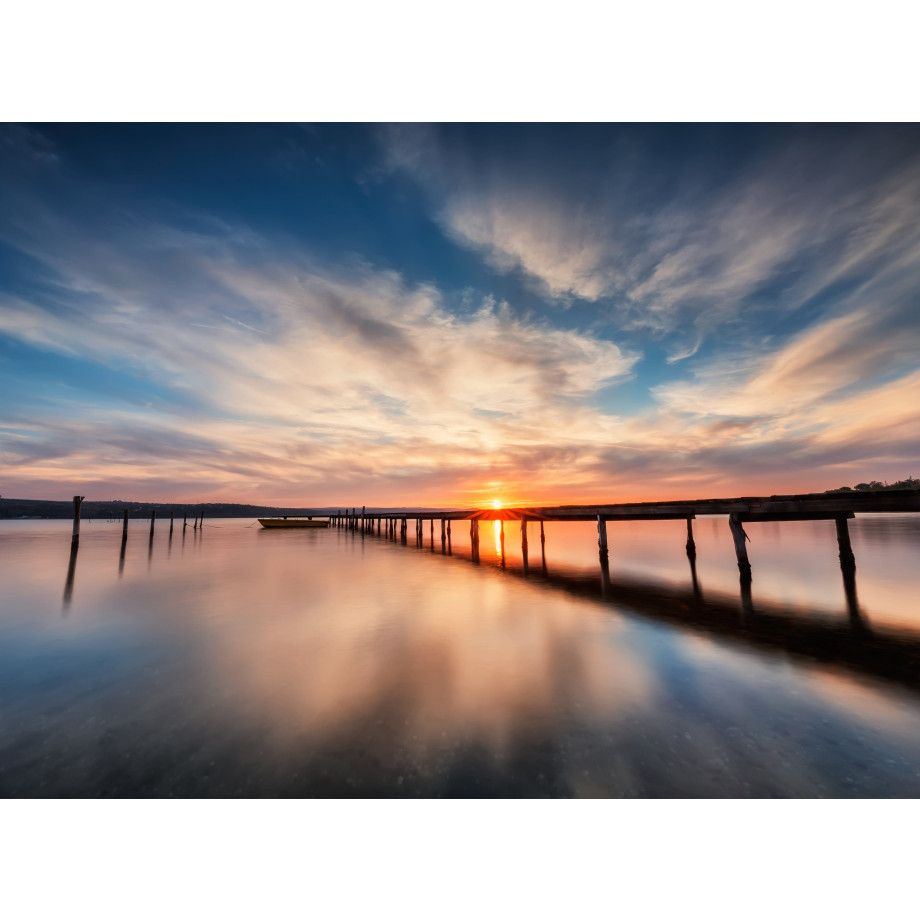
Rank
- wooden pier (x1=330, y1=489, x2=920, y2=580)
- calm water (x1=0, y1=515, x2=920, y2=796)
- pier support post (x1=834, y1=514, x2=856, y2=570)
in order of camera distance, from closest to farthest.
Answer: calm water (x1=0, y1=515, x2=920, y2=796)
wooden pier (x1=330, y1=489, x2=920, y2=580)
pier support post (x1=834, y1=514, x2=856, y2=570)

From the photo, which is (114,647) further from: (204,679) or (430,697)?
(430,697)

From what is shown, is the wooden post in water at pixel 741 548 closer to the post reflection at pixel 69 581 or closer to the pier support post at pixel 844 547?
the pier support post at pixel 844 547

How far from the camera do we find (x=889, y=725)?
6227mm

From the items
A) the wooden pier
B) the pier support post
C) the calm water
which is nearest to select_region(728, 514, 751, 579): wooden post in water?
the wooden pier

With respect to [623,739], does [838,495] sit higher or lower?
higher

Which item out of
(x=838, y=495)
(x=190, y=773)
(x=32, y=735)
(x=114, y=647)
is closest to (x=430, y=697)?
(x=190, y=773)

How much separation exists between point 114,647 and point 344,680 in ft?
23.6

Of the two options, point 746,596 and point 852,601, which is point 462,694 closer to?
point 746,596

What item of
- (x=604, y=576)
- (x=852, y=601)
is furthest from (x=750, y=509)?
(x=604, y=576)

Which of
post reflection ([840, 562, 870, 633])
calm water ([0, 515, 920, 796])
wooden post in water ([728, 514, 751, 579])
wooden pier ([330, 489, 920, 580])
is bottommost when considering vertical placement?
post reflection ([840, 562, 870, 633])

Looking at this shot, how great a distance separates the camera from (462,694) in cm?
745

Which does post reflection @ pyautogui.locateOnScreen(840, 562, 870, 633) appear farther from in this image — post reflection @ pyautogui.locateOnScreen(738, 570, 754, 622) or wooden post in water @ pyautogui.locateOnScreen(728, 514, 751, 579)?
wooden post in water @ pyautogui.locateOnScreen(728, 514, 751, 579)

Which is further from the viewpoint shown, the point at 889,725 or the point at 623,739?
the point at 889,725

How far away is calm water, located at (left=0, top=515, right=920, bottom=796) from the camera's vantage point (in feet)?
16.1
